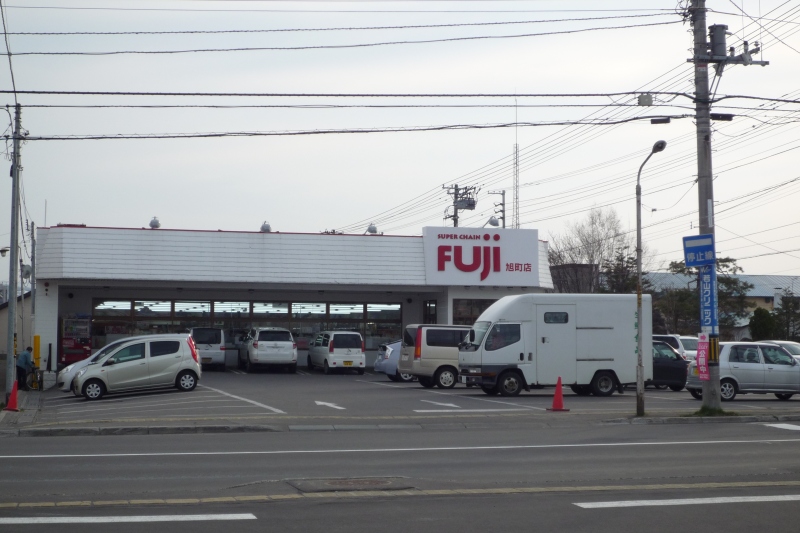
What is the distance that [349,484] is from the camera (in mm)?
10453

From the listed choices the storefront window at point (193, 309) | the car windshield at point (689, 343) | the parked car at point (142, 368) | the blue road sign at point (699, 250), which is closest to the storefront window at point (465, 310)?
the car windshield at point (689, 343)

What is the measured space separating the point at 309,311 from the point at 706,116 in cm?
2362

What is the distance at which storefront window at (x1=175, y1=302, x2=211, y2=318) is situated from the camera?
126 feet

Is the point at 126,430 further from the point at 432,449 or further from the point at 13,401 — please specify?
the point at 432,449

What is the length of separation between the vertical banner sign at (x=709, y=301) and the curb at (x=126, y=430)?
9.87 m

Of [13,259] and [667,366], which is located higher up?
[13,259]

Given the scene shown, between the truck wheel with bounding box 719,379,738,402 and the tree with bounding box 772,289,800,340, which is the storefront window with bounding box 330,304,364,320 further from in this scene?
the tree with bounding box 772,289,800,340

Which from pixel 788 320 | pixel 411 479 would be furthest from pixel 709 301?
pixel 788 320

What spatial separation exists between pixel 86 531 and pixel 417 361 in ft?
67.0

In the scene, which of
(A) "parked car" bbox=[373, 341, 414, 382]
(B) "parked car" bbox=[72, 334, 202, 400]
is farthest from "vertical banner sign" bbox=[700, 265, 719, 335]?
(B) "parked car" bbox=[72, 334, 202, 400]

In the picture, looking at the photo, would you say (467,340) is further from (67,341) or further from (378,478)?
(67,341)

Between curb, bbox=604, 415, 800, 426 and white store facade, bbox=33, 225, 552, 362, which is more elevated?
white store facade, bbox=33, 225, 552, 362

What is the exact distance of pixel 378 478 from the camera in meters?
11.0

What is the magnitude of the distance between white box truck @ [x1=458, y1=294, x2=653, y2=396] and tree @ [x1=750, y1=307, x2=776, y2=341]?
23.6 m
